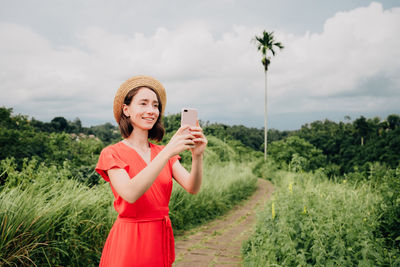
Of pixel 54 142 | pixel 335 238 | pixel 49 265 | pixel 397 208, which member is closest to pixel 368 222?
pixel 397 208

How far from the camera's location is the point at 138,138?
1.58 metres

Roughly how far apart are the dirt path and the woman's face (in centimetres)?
296

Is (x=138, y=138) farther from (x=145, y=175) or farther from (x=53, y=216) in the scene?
(x=53, y=216)

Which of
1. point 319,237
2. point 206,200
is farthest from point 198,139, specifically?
point 206,200

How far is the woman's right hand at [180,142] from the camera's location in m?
1.26

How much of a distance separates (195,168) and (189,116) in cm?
30

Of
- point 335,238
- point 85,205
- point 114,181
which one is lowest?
point 335,238

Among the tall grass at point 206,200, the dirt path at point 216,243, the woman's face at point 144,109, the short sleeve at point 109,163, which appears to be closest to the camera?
the short sleeve at point 109,163

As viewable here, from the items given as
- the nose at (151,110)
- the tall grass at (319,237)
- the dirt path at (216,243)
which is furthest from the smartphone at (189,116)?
the dirt path at (216,243)

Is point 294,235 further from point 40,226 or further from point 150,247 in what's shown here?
point 40,226

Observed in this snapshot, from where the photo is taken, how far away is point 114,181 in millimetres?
1329

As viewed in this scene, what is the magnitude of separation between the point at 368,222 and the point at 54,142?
635 cm

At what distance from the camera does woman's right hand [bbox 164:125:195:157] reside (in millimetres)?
1264

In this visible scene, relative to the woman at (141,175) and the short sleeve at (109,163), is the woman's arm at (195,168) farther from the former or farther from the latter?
the short sleeve at (109,163)
